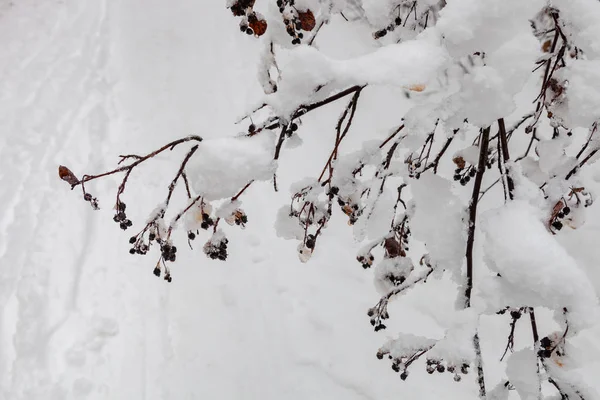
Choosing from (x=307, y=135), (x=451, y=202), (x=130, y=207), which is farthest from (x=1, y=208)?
(x=451, y=202)

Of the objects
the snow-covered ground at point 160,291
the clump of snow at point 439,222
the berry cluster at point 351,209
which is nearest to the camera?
the clump of snow at point 439,222

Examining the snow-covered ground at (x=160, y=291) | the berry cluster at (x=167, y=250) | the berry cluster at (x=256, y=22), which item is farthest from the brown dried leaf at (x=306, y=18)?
the snow-covered ground at (x=160, y=291)

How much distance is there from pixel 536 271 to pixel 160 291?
266 centimetres

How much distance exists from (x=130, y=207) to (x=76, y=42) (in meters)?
2.84

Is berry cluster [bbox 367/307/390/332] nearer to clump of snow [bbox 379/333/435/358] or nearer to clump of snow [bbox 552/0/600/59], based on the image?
clump of snow [bbox 379/333/435/358]

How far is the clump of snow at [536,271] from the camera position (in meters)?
0.91

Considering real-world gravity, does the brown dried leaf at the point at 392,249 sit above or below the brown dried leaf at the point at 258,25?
below

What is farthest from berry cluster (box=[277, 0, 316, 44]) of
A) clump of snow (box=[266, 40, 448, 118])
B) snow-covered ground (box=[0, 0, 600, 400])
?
snow-covered ground (box=[0, 0, 600, 400])

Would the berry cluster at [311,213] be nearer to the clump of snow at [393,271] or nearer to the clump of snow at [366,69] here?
the clump of snow at [393,271]

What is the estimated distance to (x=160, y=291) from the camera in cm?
315

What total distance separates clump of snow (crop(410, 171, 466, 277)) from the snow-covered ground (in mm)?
1659

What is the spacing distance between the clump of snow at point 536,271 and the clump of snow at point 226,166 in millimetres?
511

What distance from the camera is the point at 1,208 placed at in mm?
3635

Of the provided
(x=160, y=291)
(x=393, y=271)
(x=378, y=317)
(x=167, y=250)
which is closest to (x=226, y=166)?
(x=167, y=250)
